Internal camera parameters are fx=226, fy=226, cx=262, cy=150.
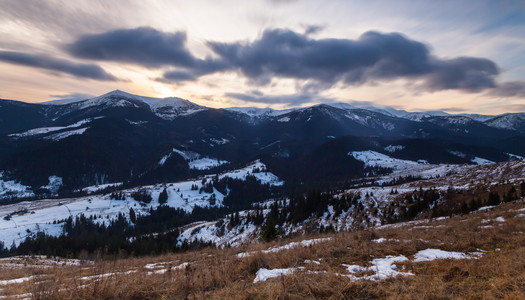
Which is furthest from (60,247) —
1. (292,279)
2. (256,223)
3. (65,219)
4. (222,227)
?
(292,279)

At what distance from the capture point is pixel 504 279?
450 centimetres

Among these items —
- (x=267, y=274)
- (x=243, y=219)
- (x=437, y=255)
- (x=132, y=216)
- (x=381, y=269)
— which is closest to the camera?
(x=267, y=274)

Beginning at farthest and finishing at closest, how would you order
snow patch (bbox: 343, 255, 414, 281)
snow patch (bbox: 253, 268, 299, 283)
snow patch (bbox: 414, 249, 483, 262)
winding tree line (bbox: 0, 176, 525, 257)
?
winding tree line (bbox: 0, 176, 525, 257), snow patch (bbox: 414, 249, 483, 262), snow patch (bbox: 253, 268, 299, 283), snow patch (bbox: 343, 255, 414, 281)

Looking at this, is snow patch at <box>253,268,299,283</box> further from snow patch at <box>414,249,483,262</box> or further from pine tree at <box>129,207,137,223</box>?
pine tree at <box>129,207,137,223</box>

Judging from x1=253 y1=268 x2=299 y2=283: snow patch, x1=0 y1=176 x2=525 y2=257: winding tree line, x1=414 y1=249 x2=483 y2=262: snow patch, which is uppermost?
x1=253 y1=268 x2=299 y2=283: snow patch

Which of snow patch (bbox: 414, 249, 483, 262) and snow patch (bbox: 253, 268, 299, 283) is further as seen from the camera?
snow patch (bbox: 414, 249, 483, 262)

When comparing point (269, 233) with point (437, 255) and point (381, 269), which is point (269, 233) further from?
point (381, 269)

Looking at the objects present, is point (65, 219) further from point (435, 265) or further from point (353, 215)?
point (435, 265)

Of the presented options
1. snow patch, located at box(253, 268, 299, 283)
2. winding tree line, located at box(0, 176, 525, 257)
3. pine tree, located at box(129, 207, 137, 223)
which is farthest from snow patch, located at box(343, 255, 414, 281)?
pine tree, located at box(129, 207, 137, 223)

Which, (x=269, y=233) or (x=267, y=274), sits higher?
(x=267, y=274)

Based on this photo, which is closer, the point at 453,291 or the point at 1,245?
the point at 453,291

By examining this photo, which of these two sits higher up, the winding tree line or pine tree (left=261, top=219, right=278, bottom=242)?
pine tree (left=261, top=219, right=278, bottom=242)

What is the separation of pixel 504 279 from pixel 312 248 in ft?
19.0

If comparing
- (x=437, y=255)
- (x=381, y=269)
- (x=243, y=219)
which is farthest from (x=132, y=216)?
(x=437, y=255)
